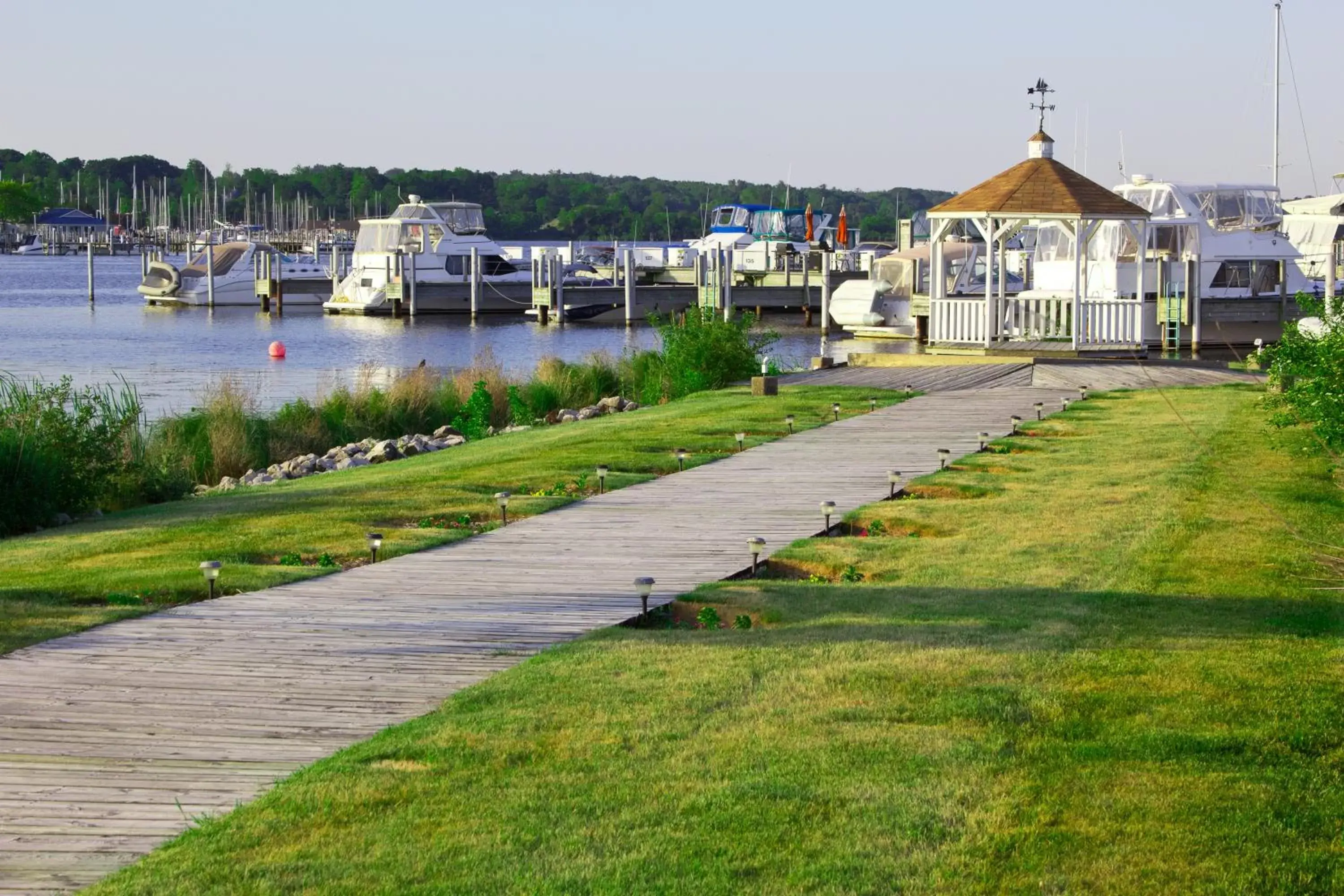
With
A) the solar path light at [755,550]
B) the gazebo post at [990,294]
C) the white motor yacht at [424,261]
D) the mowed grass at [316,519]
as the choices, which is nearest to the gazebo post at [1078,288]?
the gazebo post at [990,294]

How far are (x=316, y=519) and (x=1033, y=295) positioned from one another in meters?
20.9

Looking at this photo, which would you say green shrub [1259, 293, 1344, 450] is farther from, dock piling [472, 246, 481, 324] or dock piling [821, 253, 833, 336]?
dock piling [472, 246, 481, 324]

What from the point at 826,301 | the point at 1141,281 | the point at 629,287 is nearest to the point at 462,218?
the point at 629,287

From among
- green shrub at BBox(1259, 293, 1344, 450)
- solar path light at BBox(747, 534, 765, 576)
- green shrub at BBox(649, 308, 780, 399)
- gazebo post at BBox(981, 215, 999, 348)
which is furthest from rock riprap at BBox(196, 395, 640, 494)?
green shrub at BBox(1259, 293, 1344, 450)

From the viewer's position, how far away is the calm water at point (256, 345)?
140 feet

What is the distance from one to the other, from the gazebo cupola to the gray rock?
1123cm

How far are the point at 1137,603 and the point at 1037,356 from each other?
19462 mm

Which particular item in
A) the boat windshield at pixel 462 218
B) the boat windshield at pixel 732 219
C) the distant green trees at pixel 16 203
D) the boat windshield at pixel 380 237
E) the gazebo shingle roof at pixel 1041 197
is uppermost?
the distant green trees at pixel 16 203

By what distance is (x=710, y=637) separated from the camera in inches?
338

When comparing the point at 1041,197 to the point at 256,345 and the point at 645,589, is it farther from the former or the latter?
the point at 256,345

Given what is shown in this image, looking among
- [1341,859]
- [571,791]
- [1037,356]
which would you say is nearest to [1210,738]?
[1341,859]

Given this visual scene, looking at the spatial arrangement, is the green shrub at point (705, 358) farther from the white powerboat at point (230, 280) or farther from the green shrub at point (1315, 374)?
the white powerboat at point (230, 280)

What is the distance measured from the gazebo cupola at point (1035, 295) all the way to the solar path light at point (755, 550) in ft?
59.4

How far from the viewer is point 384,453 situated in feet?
72.2
